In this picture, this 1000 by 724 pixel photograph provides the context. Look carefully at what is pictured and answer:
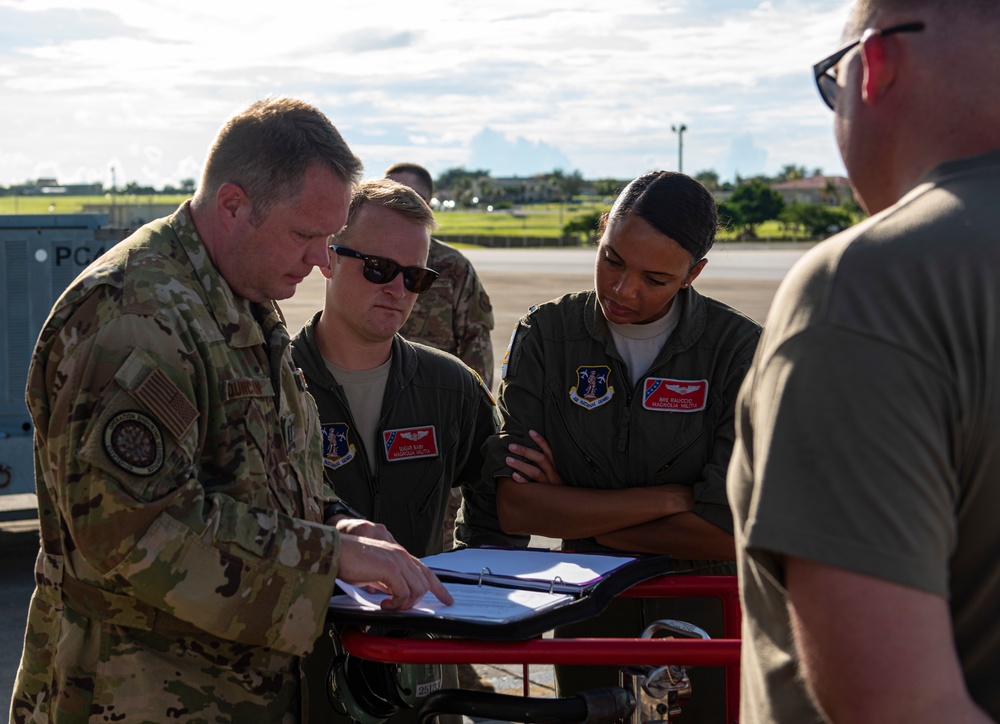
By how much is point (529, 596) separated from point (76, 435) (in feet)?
3.03

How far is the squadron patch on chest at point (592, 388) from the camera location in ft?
9.54

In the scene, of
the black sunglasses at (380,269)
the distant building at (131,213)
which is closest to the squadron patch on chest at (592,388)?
the black sunglasses at (380,269)

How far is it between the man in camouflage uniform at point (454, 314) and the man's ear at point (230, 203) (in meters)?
3.91

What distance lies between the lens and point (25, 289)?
254 inches

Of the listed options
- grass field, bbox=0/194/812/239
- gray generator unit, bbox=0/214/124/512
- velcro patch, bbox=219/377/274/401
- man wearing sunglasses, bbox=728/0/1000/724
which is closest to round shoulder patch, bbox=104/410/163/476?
velcro patch, bbox=219/377/274/401

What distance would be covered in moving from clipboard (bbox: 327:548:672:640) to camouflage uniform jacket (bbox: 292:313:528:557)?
0.56 m

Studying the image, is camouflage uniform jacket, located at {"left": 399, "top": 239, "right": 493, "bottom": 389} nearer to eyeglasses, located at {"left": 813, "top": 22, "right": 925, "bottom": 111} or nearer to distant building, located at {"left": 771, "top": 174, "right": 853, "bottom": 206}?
eyeglasses, located at {"left": 813, "top": 22, "right": 925, "bottom": 111}

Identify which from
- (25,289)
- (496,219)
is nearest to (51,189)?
(496,219)

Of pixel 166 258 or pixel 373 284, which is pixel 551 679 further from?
pixel 166 258

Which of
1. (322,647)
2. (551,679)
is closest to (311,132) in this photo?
(322,647)

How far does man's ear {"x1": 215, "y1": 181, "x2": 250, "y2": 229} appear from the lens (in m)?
2.16

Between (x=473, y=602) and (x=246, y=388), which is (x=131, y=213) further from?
(x=473, y=602)

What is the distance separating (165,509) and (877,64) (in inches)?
54.9

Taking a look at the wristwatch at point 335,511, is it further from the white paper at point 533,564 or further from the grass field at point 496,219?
the grass field at point 496,219
